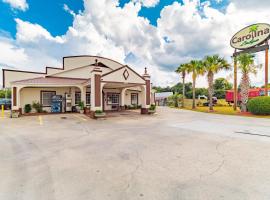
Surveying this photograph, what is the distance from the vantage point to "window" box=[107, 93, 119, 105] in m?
20.3

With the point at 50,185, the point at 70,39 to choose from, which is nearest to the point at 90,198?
the point at 50,185

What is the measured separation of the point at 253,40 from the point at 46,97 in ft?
81.0

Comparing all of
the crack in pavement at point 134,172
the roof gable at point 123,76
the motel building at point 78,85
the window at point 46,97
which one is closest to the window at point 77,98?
the motel building at point 78,85

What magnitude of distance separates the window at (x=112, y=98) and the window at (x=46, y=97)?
21.1ft

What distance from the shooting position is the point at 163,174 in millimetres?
3646

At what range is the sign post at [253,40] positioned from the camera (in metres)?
16.9

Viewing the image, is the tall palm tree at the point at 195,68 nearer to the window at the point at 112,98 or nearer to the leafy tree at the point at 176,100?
the leafy tree at the point at 176,100

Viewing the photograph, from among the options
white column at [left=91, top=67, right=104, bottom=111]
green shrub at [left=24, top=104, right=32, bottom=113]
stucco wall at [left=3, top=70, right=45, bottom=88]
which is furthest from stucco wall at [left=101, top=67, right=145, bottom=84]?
stucco wall at [left=3, top=70, right=45, bottom=88]

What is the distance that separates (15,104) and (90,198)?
1575 centimetres

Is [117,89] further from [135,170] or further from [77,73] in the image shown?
[135,170]

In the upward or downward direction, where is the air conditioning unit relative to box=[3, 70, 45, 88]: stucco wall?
downward

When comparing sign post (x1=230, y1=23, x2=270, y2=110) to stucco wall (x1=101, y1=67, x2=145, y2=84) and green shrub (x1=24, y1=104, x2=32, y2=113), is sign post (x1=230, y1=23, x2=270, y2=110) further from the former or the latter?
Answer: green shrub (x1=24, y1=104, x2=32, y2=113)

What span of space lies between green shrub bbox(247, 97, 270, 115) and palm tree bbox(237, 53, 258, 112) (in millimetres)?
1734

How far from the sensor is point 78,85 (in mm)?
16703
